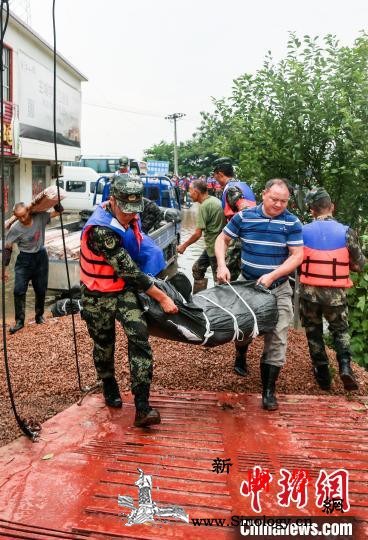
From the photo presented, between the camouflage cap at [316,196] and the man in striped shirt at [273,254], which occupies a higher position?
the camouflage cap at [316,196]

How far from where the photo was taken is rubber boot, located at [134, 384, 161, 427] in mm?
3402

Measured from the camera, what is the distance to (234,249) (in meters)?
5.76

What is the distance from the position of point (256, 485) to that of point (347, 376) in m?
1.76

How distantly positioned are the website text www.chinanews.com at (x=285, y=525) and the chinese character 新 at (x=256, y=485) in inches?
4.9

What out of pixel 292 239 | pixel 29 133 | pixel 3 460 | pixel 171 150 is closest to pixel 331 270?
pixel 292 239

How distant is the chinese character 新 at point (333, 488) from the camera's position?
257 cm

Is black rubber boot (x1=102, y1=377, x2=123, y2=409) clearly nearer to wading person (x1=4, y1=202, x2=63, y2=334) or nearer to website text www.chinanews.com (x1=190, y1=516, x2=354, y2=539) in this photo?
website text www.chinanews.com (x1=190, y1=516, x2=354, y2=539)

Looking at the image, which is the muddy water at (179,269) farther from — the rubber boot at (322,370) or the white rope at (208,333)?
the white rope at (208,333)

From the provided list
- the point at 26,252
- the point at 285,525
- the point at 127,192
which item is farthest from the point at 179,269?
the point at 285,525

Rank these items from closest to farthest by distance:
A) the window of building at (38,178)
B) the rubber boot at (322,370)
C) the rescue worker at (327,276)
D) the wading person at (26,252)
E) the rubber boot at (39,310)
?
1. the rescue worker at (327,276)
2. the rubber boot at (322,370)
3. the wading person at (26,252)
4. the rubber boot at (39,310)
5. the window of building at (38,178)

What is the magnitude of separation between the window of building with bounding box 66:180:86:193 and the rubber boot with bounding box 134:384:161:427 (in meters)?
24.2

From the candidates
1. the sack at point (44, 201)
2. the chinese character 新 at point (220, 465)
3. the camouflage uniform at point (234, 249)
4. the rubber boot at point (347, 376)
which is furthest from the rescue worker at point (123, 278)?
the sack at point (44, 201)

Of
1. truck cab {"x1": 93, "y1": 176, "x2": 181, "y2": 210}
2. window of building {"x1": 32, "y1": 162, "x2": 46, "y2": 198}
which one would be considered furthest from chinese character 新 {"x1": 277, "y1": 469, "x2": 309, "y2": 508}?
window of building {"x1": 32, "y1": 162, "x2": 46, "y2": 198}

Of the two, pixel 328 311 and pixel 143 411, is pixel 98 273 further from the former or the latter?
pixel 328 311
